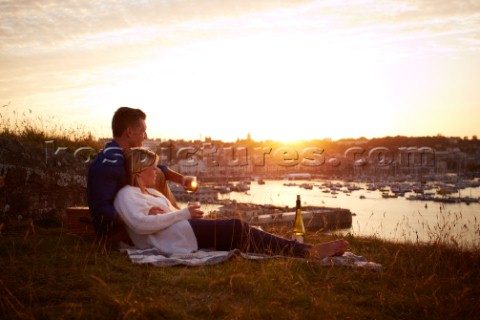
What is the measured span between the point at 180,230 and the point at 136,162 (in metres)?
0.79

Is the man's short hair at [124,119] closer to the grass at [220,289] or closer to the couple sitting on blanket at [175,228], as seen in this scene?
the couple sitting on blanket at [175,228]

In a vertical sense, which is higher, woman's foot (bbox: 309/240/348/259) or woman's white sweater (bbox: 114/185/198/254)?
woman's white sweater (bbox: 114/185/198/254)

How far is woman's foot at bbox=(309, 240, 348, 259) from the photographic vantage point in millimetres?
4121

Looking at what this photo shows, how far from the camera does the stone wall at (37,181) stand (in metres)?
6.12

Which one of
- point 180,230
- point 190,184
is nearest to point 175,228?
point 180,230

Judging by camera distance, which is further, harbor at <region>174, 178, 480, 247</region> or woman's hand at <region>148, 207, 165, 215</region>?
harbor at <region>174, 178, 480, 247</region>

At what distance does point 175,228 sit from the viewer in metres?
4.27

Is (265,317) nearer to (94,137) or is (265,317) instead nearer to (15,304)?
(15,304)

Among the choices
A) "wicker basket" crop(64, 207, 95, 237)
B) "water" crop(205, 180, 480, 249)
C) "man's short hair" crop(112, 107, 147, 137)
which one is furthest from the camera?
"water" crop(205, 180, 480, 249)

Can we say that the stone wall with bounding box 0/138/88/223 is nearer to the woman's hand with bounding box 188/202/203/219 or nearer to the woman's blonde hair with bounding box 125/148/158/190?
the woman's blonde hair with bounding box 125/148/158/190

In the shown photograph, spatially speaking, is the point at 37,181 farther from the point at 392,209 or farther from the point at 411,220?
the point at 392,209

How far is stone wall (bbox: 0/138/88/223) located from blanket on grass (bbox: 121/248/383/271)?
2715 millimetres

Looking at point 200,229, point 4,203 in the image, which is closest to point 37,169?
point 4,203

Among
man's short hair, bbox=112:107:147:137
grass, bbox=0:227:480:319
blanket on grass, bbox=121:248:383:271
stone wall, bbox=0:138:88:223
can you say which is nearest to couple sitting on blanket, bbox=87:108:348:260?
blanket on grass, bbox=121:248:383:271
